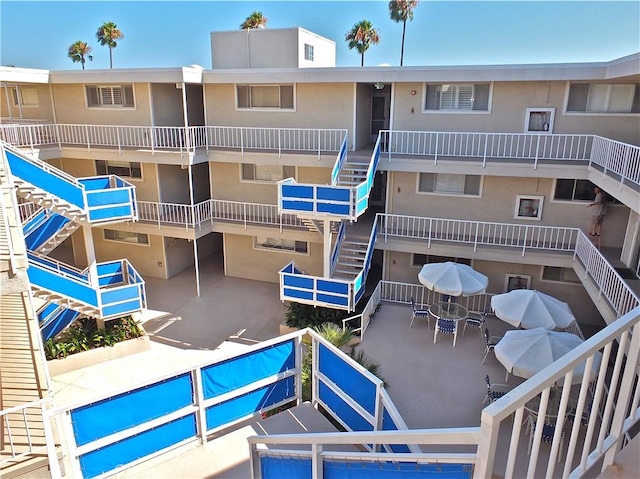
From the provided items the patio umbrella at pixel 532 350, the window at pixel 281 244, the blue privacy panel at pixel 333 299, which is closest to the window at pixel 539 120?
the patio umbrella at pixel 532 350

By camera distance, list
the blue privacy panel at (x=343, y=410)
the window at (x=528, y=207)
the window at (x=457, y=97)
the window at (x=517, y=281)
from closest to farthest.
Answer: the blue privacy panel at (x=343, y=410), the window at (x=528, y=207), the window at (x=457, y=97), the window at (x=517, y=281)

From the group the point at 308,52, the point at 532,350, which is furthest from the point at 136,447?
the point at 308,52

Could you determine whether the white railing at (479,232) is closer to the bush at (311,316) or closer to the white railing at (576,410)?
the bush at (311,316)

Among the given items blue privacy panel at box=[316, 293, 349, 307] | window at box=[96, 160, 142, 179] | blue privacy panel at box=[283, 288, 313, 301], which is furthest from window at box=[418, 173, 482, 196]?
window at box=[96, 160, 142, 179]

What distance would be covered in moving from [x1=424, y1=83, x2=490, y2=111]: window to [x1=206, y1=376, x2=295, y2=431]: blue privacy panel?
12438 millimetres

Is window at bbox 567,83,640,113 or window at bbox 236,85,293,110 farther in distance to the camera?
window at bbox 236,85,293,110

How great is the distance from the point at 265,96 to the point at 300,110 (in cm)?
166

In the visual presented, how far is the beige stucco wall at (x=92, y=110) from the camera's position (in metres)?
19.0

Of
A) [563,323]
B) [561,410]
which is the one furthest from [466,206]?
Result: [561,410]

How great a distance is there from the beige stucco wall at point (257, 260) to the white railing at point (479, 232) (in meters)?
3.75

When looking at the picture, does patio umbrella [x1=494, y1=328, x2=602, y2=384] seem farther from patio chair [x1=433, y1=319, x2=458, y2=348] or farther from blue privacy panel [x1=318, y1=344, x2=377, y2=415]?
blue privacy panel [x1=318, y1=344, x2=377, y2=415]

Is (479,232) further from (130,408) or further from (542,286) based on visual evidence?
(130,408)

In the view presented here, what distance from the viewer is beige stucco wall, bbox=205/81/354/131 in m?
17.6

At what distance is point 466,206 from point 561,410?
48.9 feet
